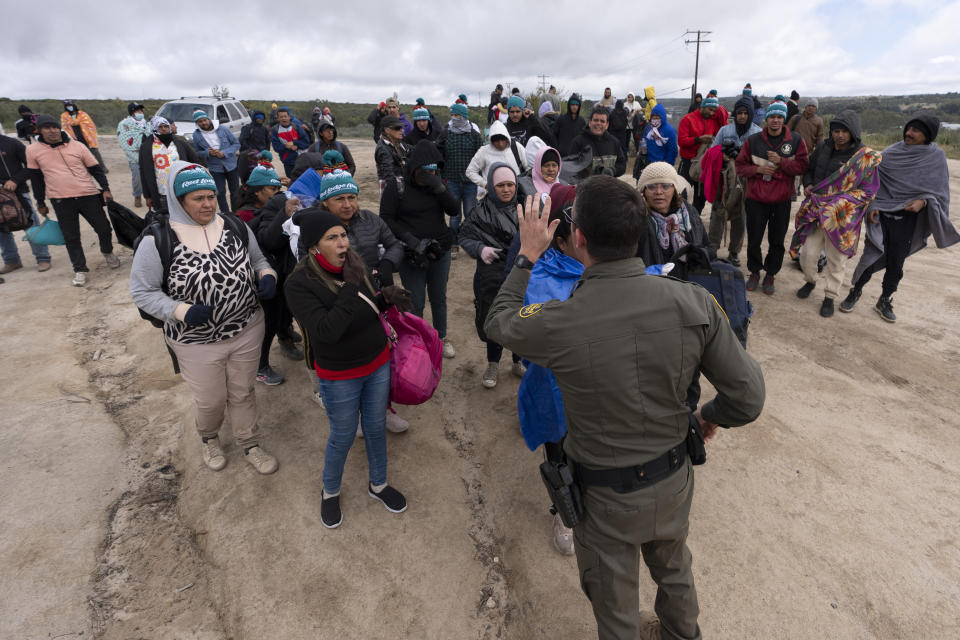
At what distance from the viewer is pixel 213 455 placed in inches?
135

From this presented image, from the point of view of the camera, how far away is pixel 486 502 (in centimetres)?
318

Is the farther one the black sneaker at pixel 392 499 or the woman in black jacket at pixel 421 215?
the woman in black jacket at pixel 421 215

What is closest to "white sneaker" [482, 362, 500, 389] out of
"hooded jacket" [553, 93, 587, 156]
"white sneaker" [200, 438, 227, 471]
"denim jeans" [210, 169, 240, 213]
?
"white sneaker" [200, 438, 227, 471]

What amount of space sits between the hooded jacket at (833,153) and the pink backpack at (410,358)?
4.98m

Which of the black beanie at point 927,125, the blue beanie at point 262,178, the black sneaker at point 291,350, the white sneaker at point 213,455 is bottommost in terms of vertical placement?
the white sneaker at point 213,455

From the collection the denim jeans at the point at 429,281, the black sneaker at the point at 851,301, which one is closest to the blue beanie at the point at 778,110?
the black sneaker at the point at 851,301

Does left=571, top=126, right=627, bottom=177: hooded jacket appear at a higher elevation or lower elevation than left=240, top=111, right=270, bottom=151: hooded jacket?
lower

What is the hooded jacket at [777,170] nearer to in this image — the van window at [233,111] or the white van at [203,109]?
the white van at [203,109]

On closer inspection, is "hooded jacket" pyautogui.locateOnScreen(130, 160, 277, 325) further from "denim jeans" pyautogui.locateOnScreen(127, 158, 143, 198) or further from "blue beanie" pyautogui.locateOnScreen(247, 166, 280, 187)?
"denim jeans" pyautogui.locateOnScreen(127, 158, 143, 198)

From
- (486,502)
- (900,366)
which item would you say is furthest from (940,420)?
(486,502)

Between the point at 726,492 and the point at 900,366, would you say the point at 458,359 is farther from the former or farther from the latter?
the point at 900,366

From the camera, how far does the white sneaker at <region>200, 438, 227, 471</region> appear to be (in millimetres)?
3410

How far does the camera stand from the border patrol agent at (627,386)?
61.6 inches

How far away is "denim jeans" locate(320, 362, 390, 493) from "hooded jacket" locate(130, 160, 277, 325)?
2.86 ft
